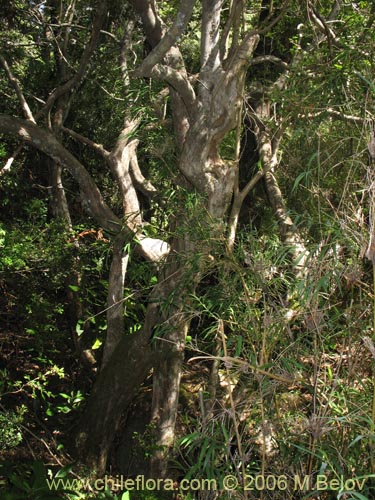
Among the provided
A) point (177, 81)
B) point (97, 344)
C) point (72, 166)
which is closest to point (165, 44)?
point (177, 81)

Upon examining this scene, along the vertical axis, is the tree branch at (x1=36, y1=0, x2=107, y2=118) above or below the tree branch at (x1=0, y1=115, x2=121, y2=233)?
above

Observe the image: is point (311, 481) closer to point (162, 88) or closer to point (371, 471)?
point (371, 471)

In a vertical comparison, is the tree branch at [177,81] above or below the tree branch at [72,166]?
above

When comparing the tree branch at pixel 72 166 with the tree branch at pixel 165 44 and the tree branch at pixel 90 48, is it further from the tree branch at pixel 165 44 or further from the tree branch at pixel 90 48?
the tree branch at pixel 165 44

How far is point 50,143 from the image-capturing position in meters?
5.27

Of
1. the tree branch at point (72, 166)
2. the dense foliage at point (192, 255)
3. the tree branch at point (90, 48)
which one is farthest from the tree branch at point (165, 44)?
the tree branch at point (90, 48)

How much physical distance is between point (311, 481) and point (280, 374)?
524mm

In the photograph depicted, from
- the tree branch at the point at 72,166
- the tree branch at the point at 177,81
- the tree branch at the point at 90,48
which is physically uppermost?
the tree branch at the point at 90,48

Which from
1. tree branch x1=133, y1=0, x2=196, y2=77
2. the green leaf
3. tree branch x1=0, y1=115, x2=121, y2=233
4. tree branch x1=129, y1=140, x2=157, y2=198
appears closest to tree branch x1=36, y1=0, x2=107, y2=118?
tree branch x1=0, y1=115, x2=121, y2=233

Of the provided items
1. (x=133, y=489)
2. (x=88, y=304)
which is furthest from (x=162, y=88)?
(x=133, y=489)

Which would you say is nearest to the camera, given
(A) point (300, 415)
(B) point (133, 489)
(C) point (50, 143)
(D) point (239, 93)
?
(A) point (300, 415)

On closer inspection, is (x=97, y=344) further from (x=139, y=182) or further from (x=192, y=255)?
(x=192, y=255)

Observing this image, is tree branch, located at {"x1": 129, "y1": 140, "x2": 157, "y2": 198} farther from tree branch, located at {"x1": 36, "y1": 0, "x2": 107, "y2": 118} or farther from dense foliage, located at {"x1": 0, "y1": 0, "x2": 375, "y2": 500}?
tree branch, located at {"x1": 36, "y1": 0, "x2": 107, "y2": 118}

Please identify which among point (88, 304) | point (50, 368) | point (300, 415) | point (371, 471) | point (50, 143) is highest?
point (50, 143)
